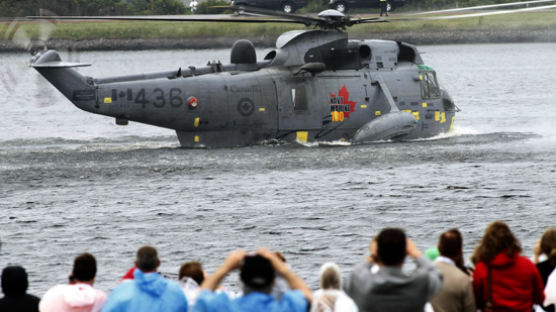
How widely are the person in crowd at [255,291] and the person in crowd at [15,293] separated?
8.21ft

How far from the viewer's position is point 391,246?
27.0 ft

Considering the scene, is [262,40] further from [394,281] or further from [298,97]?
[394,281]

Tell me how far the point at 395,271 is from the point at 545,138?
32247 mm

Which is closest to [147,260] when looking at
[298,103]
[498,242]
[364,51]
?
[498,242]

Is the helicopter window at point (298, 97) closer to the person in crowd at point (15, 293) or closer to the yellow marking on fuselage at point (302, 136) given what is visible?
the yellow marking on fuselage at point (302, 136)

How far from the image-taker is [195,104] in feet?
101

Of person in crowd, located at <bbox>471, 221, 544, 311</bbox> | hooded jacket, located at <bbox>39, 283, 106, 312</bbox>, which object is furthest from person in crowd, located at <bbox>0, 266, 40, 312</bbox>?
person in crowd, located at <bbox>471, 221, 544, 311</bbox>

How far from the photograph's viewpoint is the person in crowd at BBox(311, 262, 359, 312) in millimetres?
9055

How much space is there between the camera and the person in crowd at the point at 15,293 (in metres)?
9.70

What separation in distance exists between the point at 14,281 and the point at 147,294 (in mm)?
1573

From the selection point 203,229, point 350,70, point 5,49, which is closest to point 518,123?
point 350,70

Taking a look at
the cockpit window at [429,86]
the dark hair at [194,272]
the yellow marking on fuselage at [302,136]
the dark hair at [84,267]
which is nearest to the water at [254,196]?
the yellow marking on fuselage at [302,136]

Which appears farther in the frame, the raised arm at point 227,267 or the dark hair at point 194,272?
the dark hair at point 194,272

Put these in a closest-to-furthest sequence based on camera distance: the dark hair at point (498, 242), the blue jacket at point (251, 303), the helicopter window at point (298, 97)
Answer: the blue jacket at point (251, 303) → the dark hair at point (498, 242) → the helicopter window at point (298, 97)
